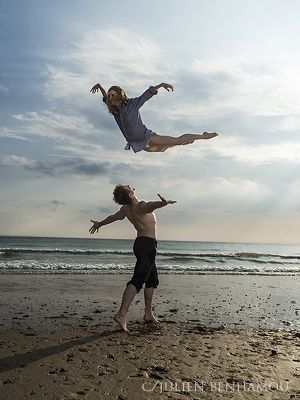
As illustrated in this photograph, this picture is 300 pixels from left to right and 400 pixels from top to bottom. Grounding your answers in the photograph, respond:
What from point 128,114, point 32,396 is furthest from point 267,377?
point 128,114

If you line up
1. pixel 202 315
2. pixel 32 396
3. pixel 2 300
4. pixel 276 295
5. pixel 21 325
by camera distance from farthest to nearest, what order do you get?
pixel 276 295, pixel 2 300, pixel 202 315, pixel 21 325, pixel 32 396

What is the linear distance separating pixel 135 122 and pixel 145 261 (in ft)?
7.75

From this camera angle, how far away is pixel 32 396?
378cm

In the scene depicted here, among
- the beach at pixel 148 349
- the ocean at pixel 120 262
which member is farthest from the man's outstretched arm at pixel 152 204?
the ocean at pixel 120 262

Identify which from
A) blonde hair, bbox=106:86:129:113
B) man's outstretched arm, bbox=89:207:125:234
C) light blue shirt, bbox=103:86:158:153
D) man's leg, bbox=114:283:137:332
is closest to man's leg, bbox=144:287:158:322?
man's leg, bbox=114:283:137:332

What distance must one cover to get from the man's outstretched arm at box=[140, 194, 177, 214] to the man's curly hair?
24 centimetres

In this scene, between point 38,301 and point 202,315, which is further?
point 38,301

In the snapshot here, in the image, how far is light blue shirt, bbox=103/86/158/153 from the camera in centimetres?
598

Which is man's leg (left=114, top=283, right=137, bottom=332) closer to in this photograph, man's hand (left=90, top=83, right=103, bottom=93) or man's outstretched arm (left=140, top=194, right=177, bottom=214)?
man's outstretched arm (left=140, top=194, right=177, bottom=214)

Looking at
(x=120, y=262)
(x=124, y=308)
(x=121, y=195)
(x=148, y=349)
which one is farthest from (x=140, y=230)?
(x=120, y=262)

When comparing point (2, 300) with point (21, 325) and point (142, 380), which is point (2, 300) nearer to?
point (21, 325)

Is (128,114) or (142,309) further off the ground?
(128,114)

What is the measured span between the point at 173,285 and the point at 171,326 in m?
5.69

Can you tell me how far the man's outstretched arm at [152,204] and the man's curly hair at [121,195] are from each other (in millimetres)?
245
